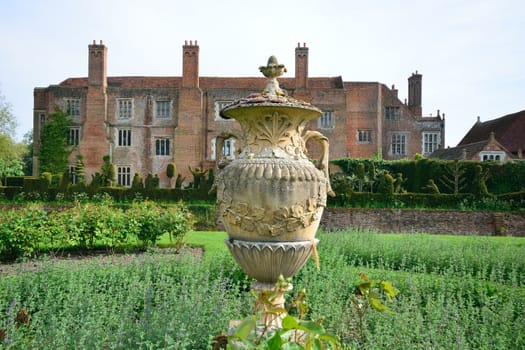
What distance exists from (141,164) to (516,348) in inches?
1093

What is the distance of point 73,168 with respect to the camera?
94.2 ft

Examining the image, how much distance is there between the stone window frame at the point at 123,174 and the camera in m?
29.5

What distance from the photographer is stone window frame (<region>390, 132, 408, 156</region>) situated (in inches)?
1258

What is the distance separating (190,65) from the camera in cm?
2878

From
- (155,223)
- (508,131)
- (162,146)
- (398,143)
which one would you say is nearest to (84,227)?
(155,223)

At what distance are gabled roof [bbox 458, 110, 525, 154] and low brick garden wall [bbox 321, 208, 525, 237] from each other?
16.3 meters

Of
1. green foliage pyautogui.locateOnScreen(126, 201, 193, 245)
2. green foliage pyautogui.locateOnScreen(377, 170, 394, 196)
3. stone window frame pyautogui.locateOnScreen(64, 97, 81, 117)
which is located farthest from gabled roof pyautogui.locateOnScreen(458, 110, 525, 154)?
stone window frame pyautogui.locateOnScreen(64, 97, 81, 117)

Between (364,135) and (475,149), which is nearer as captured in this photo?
(475,149)

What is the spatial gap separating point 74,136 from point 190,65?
9.28 meters

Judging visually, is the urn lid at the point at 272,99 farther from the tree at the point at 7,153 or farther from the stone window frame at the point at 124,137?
the tree at the point at 7,153

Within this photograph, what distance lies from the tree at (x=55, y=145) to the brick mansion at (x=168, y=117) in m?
0.59

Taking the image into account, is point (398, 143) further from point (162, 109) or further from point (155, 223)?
point (155, 223)

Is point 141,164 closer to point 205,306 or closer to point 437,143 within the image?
point 437,143

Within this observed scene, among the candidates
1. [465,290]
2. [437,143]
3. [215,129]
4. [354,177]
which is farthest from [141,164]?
[465,290]
